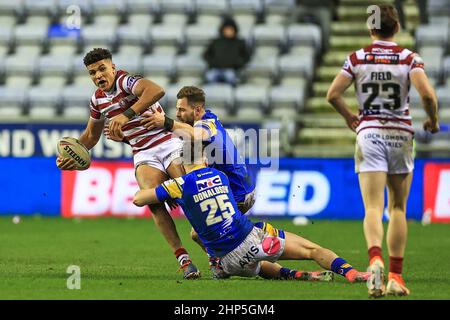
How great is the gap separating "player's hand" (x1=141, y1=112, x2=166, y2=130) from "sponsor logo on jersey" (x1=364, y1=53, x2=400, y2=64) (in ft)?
7.12

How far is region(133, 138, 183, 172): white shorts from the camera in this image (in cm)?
1062

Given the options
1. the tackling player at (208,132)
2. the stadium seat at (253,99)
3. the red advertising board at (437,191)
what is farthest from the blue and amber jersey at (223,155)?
the stadium seat at (253,99)

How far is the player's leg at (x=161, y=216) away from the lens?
1023 centimetres

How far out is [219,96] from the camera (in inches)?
795

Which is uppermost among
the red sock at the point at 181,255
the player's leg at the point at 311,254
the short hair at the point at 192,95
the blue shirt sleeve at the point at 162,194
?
the short hair at the point at 192,95

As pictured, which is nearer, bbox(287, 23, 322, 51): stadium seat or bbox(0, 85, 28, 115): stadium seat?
bbox(0, 85, 28, 115): stadium seat

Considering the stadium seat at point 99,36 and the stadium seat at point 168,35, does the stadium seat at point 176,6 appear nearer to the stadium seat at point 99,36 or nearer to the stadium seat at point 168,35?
the stadium seat at point 168,35

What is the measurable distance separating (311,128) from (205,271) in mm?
8695

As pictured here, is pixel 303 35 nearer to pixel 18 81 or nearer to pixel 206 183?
pixel 18 81

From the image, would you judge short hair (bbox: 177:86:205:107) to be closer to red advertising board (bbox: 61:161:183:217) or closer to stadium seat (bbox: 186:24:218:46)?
red advertising board (bbox: 61:161:183:217)

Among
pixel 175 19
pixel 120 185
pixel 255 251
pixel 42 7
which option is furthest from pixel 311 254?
pixel 42 7

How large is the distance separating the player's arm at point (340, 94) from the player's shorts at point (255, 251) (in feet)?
4.00

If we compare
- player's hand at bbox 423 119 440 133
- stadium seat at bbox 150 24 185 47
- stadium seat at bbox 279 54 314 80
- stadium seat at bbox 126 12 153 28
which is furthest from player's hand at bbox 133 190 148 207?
stadium seat at bbox 126 12 153 28

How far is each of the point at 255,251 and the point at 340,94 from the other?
1.50m
